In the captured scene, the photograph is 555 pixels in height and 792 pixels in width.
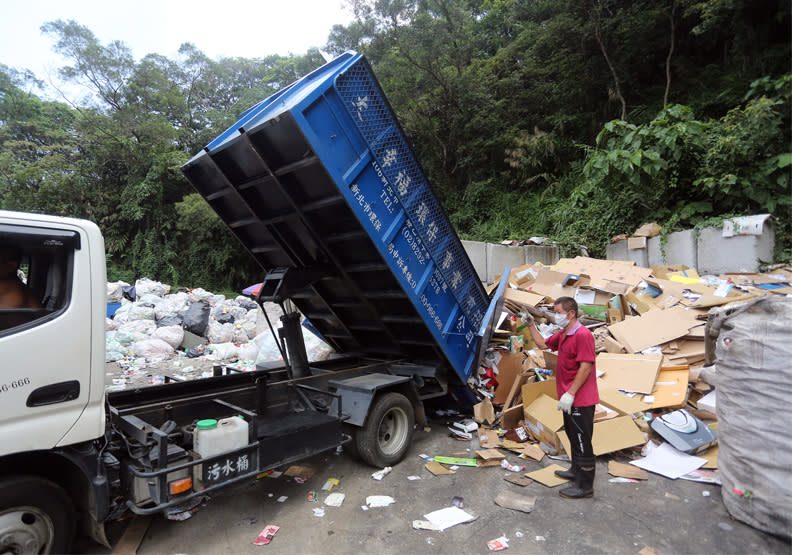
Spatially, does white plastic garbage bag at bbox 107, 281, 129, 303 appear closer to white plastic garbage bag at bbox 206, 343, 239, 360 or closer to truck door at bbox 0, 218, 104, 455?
white plastic garbage bag at bbox 206, 343, 239, 360

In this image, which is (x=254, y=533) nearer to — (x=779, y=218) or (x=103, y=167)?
(x=779, y=218)

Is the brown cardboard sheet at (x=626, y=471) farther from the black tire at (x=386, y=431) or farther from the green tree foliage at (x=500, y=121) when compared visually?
the green tree foliage at (x=500, y=121)

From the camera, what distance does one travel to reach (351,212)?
11.6 feet

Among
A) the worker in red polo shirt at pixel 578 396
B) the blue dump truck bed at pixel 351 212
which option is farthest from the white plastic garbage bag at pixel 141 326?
the worker in red polo shirt at pixel 578 396

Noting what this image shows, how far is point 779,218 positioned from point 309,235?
26.1ft

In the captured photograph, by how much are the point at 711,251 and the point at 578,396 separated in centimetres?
604

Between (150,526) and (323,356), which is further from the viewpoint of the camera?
(323,356)

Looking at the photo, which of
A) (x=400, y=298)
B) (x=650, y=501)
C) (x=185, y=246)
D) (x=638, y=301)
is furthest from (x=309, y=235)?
(x=185, y=246)

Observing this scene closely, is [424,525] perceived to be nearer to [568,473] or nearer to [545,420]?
[568,473]

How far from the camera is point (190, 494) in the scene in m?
2.53

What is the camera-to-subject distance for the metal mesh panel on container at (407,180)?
11.5 feet

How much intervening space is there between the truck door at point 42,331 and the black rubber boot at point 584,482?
128 inches

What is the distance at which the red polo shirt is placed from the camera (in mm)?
3268

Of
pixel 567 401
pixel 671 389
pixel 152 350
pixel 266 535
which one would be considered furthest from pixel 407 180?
pixel 152 350
